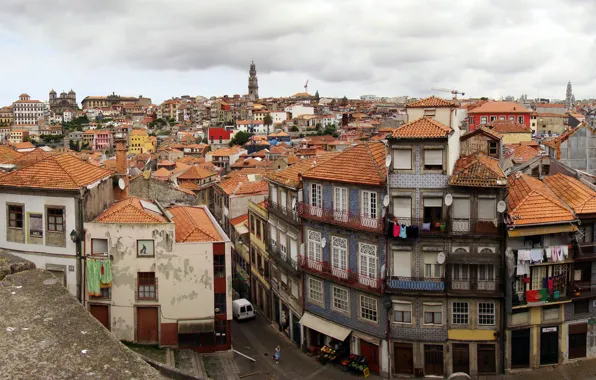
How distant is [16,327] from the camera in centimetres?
959

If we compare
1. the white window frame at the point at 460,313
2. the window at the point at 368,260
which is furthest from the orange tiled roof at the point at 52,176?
the white window frame at the point at 460,313

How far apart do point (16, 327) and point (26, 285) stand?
2264 mm

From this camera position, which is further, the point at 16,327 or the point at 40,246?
the point at 40,246

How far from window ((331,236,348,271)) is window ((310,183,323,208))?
199cm

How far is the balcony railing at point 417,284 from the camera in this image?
85.0 ft

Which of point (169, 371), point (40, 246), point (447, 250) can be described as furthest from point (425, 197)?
point (169, 371)

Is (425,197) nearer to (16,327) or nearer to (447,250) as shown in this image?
(447,250)

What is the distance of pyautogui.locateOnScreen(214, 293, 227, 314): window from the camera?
26016 millimetres

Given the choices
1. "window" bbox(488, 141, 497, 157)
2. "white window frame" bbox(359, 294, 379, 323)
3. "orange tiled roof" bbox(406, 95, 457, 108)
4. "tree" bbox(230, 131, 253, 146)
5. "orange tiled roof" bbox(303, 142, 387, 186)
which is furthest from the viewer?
"tree" bbox(230, 131, 253, 146)

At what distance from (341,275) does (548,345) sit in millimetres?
9909

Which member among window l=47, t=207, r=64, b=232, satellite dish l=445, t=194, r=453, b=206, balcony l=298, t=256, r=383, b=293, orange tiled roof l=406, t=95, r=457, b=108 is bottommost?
balcony l=298, t=256, r=383, b=293

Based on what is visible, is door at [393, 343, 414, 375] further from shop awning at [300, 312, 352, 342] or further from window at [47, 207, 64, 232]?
window at [47, 207, 64, 232]

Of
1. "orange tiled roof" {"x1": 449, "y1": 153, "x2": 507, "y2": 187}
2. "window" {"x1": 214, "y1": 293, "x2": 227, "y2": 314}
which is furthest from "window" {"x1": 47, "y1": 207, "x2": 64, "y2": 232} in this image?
"orange tiled roof" {"x1": 449, "y1": 153, "x2": 507, "y2": 187}

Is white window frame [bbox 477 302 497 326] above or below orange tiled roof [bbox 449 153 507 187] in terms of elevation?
below
